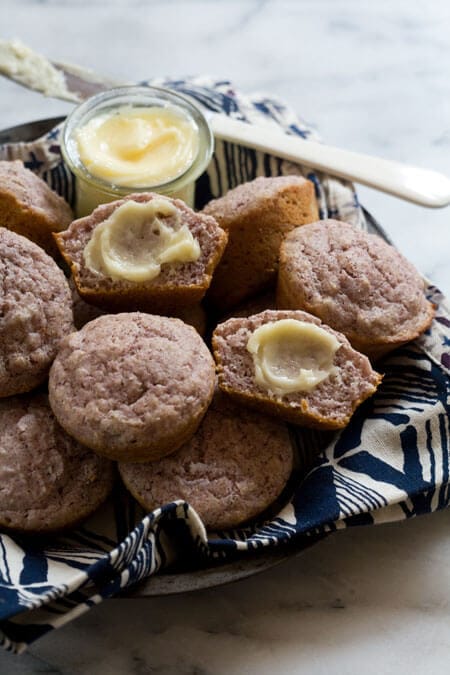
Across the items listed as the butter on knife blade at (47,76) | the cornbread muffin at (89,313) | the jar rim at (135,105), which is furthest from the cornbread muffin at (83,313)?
the butter on knife blade at (47,76)

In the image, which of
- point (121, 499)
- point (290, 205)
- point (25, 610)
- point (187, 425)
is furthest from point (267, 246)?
point (25, 610)

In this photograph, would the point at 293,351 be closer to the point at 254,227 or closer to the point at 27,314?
the point at 254,227

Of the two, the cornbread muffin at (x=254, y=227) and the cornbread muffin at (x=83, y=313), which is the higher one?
the cornbread muffin at (x=254, y=227)

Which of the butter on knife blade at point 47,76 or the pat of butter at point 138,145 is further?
the butter on knife blade at point 47,76

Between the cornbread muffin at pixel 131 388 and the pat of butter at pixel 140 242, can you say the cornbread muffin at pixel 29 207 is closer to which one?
the pat of butter at pixel 140 242

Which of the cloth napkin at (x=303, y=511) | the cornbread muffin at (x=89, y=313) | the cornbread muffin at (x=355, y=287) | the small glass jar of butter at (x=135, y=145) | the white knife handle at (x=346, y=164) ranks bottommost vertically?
the cloth napkin at (x=303, y=511)

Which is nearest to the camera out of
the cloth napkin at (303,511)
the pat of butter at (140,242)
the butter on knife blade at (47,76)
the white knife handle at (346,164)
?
the cloth napkin at (303,511)

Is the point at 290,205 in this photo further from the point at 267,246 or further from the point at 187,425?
the point at 187,425
